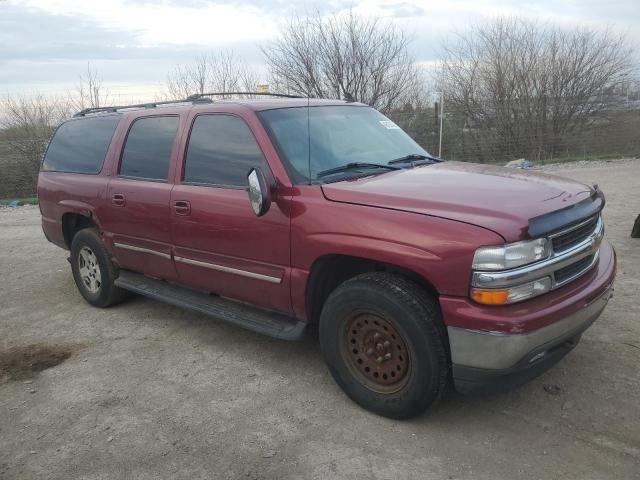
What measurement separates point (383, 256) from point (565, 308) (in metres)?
0.97

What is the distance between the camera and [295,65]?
60.5ft

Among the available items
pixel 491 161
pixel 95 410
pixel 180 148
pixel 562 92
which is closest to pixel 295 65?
pixel 491 161

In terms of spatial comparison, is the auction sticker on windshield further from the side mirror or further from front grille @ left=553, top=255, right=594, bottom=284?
front grille @ left=553, top=255, right=594, bottom=284

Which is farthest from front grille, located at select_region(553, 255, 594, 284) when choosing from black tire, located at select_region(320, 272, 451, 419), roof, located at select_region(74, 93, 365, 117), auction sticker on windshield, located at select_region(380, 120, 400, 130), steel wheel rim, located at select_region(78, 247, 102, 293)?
steel wheel rim, located at select_region(78, 247, 102, 293)

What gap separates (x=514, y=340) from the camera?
8.87ft

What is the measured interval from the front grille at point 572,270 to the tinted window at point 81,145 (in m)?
3.93

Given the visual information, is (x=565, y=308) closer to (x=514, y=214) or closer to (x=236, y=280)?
(x=514, y=214)

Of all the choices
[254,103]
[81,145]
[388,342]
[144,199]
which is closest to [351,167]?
[254,103]

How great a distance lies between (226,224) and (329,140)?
3.08ft

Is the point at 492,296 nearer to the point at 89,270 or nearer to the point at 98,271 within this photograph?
the point at 98,271

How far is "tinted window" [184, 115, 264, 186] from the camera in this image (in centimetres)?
383

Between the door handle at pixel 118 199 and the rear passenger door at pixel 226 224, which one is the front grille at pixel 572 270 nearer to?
Answer: the rear passenger door at pixel 226 224

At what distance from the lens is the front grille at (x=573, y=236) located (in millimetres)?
2934

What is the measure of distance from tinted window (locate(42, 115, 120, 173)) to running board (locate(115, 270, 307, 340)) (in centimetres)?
111
